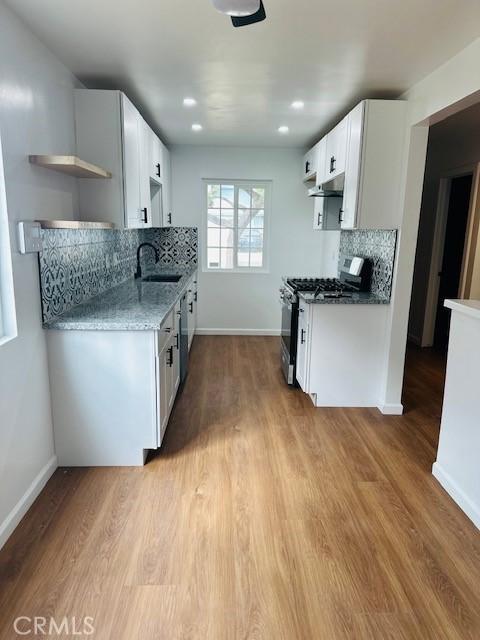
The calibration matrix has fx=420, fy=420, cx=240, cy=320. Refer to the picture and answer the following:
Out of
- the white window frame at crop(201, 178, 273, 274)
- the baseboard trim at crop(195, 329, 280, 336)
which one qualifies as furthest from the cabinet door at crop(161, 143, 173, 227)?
the baseboard trim at crop(195, 329, 280, 336)

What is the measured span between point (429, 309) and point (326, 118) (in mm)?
2717

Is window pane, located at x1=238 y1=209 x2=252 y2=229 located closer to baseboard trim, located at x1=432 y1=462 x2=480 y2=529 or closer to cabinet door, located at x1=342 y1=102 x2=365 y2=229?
cabinet door, located at x1=342 y1=102 x2=365 y2=229

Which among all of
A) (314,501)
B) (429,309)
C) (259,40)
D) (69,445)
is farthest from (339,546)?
(429,309)

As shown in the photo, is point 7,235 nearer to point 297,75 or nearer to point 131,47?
point 131,47

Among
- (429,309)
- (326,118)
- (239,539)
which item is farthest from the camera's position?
(429,309)

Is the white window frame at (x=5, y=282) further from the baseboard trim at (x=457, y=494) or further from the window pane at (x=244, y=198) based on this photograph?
the window pane at (x=244, y=198)

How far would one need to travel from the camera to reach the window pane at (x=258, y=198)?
18.2 feet

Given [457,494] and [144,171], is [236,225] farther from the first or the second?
[457,494]

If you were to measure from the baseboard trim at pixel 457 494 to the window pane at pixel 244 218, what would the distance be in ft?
12.8

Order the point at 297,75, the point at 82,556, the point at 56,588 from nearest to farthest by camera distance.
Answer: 1. the point at 56,588
2. the point at 82,556
3. the point at 297,75

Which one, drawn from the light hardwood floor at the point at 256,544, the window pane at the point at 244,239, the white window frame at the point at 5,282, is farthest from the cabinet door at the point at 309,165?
the white window frame at the point at 5,282

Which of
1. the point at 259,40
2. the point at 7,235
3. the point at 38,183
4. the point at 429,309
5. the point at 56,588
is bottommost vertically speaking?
the point at 56,588

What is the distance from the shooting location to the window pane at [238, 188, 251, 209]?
218 inches

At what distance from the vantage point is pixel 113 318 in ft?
8.08
